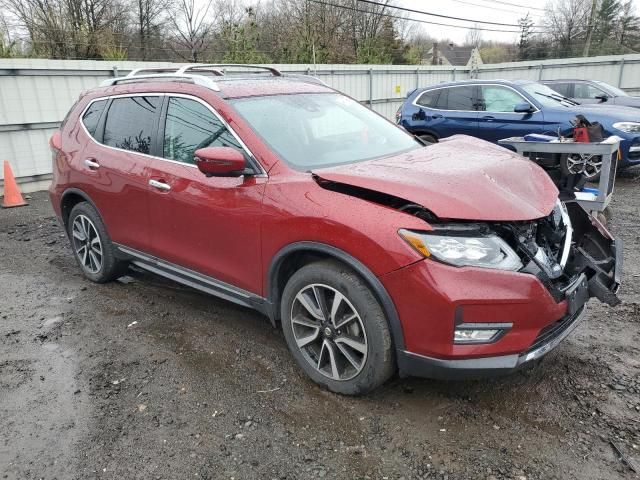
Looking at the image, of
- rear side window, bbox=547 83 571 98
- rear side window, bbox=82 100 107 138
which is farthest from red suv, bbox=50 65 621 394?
rear side window, bbox=547 83 571 98

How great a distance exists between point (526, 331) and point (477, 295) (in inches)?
13.7

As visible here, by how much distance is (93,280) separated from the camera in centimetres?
492

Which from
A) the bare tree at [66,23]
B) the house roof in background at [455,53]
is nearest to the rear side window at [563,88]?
the bare tree at [66,23]

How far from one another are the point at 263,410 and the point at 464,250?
145cm

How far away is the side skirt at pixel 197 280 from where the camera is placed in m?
3.32

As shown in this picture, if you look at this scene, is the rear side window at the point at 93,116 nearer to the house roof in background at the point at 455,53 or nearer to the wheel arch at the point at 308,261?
the wheel arch at the point at 308,261

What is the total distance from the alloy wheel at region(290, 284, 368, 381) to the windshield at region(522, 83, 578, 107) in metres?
7.55

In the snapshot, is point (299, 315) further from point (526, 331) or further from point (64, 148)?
point (64, 148)

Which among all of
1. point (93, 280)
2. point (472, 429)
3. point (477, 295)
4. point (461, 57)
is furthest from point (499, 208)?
point (461, 57)

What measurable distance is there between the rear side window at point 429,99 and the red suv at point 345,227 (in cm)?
644

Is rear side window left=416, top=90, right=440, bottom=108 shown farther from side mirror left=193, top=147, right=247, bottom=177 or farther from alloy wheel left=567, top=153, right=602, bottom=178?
side mirror left=193, top=147, right=247, bottom=177

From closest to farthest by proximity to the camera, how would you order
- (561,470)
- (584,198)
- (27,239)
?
(561,470) < (584,198) < (27,239)

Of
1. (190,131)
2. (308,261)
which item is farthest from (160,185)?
(308,261)

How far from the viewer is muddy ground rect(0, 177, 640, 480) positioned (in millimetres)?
2469
